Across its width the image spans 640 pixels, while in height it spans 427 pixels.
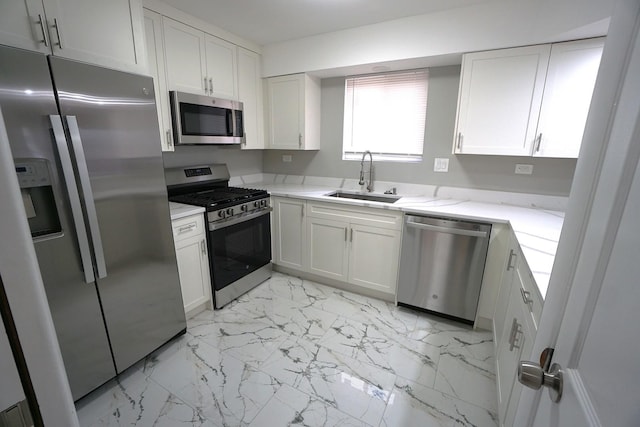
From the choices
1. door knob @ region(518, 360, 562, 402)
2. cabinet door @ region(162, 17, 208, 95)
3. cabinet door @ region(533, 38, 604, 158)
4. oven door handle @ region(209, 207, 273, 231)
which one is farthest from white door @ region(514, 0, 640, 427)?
cabinet door @ region(162, 17, 208, 95)

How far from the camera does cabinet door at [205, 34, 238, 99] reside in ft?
8.32

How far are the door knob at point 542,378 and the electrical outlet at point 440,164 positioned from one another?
2370 millimetres

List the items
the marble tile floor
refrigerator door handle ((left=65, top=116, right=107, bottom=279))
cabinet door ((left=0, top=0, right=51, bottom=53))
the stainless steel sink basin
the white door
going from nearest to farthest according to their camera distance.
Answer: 1. the white door
2. cabinet door ((left=0, top=0, right=51, bottom=53))
3. refrigerator door handle ((left=65, top=116, right=107, bottom=279))
4. the marble tile floor
5. the stainless steel sink basin

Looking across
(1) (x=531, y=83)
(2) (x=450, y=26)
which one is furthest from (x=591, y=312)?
(2) (x=450, y=26)

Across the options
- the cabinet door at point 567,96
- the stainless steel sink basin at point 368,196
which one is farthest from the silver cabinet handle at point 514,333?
the stainless steel sink basin at point 368,196

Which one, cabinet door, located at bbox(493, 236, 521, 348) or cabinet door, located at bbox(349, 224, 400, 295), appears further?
cabinet door, located at bbox(349, 224, 400, 295)

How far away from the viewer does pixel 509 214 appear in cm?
215

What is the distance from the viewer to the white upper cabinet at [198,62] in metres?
2.24

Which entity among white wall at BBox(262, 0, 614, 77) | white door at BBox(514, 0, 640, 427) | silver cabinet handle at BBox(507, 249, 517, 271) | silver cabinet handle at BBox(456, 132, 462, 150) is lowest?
silver cabinet handle at BBox(507, 249, 517, 271)

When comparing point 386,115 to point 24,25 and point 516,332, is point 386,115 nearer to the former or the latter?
point 516,332

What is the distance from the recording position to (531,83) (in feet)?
6.66

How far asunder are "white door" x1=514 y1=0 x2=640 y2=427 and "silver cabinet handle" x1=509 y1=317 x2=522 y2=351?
2.66 ft

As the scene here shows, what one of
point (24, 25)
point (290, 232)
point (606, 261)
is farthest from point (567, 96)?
point (24, 25)

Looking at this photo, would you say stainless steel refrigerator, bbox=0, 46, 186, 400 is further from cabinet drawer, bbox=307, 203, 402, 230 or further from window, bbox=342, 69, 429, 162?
window, bbox=342, 69, 429, 162
